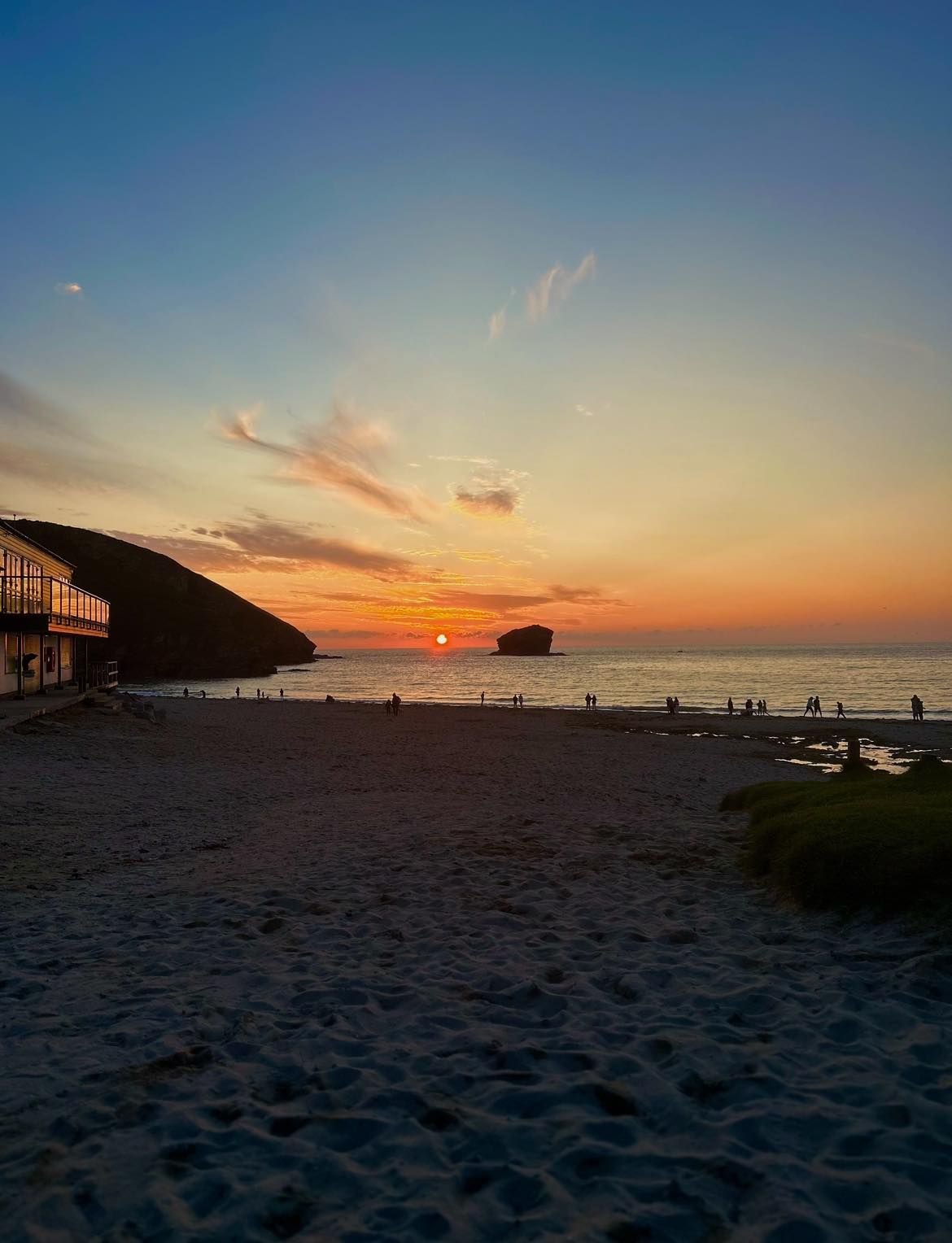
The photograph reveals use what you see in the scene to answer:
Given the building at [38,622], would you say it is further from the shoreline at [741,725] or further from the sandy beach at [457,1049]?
the sandy beach at [457,1049]

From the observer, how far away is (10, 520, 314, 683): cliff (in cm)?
12631

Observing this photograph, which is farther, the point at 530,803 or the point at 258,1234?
the point at 530,803

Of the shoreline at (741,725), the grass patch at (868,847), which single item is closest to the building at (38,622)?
the shoreline at (741,725)

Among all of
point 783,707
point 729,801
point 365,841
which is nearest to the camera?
point 365,841

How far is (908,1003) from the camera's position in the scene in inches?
224

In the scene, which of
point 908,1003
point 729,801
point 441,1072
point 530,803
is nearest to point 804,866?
point 908,1003

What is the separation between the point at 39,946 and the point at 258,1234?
5.21 m

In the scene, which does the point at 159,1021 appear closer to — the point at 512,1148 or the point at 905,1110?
the point at 512,1148

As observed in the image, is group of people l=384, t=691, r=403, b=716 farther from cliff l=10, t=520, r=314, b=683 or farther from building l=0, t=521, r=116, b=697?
cliff l=10, t=520, r=314, b=683

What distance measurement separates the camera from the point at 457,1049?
17.3ft

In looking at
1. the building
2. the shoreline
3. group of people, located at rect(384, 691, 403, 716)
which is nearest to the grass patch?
the shoreline

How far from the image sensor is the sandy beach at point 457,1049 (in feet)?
12.1

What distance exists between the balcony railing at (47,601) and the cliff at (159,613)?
8125 cm

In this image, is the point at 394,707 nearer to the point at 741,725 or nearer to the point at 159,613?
the point at 741,725
